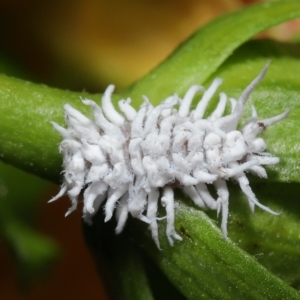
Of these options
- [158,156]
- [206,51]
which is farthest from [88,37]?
[158,156]

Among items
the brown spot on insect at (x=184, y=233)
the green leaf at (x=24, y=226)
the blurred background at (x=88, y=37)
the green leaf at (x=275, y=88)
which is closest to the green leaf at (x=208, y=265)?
the brown spot on insect at (x=184, y=233)

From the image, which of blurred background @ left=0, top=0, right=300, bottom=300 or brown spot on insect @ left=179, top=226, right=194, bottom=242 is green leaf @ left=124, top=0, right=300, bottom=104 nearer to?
brown spot on insect @ left=179, top=226, right=194, bottom=242

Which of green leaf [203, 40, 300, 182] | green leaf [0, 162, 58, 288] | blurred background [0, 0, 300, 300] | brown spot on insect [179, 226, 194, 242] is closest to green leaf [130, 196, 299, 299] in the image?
brown spot on insect [179, 226, 194, 242]

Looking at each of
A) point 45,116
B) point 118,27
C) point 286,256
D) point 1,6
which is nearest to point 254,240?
point 286,256

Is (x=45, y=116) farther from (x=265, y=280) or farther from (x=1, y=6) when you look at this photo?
(x=1, y=6)

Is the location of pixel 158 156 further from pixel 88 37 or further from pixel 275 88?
pixel 88 37

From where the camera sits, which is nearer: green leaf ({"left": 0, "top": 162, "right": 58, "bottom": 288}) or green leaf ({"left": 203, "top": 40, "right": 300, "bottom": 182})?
green leaf ({"left": 203, "top": 40, "right": 300, "bottom": 182})

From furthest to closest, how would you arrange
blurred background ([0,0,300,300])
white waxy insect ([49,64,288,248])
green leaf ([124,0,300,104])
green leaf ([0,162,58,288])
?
blurred background ([0,0,300,300]), green leaf ([0,162,58,288]), green leaf ([124,0,300,104]), white waxy insect ([49,64,288,248])

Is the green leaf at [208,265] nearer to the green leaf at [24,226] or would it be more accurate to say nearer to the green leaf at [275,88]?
the green leaf at [275,88]
